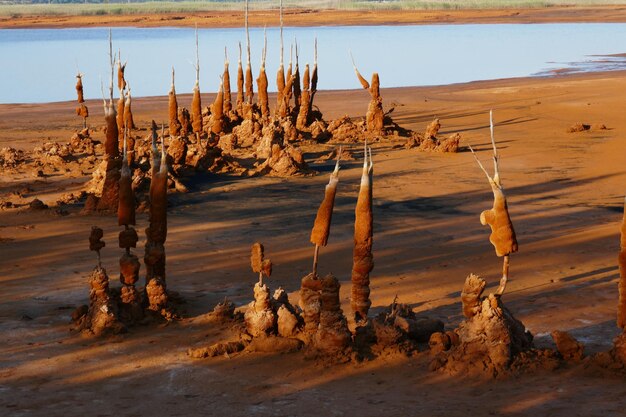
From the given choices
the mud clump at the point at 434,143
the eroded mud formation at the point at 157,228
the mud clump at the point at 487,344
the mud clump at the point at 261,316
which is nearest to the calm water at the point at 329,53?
the mud clump at the point at 434,143

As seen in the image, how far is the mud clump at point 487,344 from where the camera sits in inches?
430

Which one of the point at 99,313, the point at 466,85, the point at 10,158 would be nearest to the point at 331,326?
the point at 99,313

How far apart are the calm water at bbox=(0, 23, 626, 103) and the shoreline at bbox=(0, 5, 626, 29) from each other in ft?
13.4

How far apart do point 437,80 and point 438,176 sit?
28612mm

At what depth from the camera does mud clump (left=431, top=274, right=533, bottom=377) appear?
430 inches

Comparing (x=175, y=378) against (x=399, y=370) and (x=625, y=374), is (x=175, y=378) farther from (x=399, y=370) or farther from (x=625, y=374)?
(x=625, y=374)

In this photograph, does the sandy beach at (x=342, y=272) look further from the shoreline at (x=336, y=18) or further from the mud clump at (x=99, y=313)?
the shoreline at (x=336, y=18)

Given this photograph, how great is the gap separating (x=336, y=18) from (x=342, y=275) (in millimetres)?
85232

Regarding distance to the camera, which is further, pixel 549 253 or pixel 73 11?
pixel 73 11

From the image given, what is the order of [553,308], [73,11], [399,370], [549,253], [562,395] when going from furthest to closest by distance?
[73,11], [549,253], [553,308], [399,370], [562,395]

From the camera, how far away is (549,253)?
1639 cm

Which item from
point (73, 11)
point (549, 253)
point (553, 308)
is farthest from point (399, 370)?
point (73, 11)

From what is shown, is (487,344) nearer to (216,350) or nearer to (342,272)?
(216,350)

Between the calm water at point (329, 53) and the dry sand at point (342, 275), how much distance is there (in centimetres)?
1713
